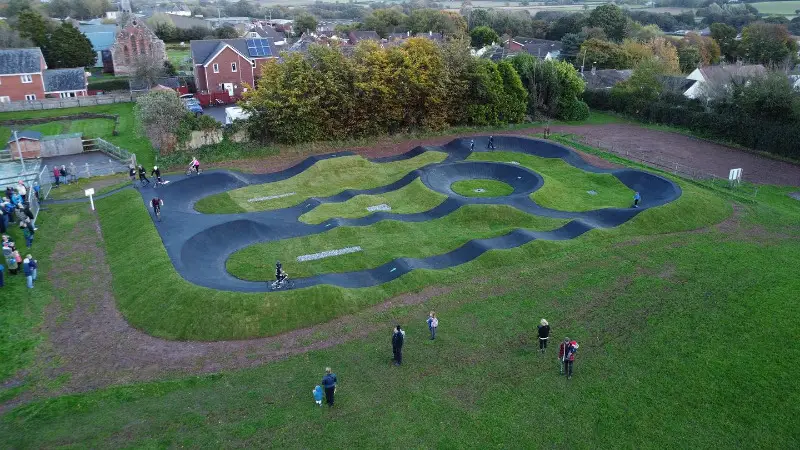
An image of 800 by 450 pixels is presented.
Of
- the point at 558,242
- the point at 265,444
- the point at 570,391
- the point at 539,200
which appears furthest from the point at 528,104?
the point at 265,444

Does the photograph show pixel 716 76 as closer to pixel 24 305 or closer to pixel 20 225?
pixel 20 225

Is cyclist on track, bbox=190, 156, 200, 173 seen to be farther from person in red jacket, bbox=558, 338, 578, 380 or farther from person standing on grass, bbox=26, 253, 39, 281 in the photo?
person in red jacket, bbox=558, 338, 578, 380

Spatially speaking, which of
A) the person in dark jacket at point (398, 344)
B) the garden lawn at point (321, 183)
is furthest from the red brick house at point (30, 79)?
the person in dark jacket at point (398, 344)

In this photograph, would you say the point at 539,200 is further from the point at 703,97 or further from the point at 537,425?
the point at 703,97

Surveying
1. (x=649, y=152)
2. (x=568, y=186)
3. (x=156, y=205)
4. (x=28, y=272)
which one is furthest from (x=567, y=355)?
(x=649, y=152)

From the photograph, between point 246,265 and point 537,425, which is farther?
point 246,265
